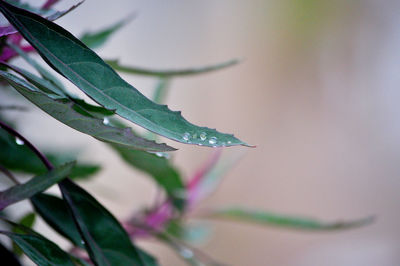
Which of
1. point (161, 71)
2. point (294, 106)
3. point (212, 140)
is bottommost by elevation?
point (212, 140)

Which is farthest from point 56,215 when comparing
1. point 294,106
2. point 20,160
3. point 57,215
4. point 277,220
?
point 294,106

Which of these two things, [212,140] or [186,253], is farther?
[186,253]

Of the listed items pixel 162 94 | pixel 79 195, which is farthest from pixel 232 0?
pixel 79 195

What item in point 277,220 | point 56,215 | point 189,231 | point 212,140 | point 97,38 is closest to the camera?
point 212,140

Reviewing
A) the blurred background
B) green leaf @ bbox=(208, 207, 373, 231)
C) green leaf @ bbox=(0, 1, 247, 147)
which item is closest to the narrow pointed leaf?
green leaf @ bbox=(0, 1, 247, 147)

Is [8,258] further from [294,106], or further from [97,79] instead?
[294,106]

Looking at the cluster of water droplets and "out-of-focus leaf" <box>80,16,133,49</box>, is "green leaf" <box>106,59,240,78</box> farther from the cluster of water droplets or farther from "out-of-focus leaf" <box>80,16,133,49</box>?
the cluster of water droplets
